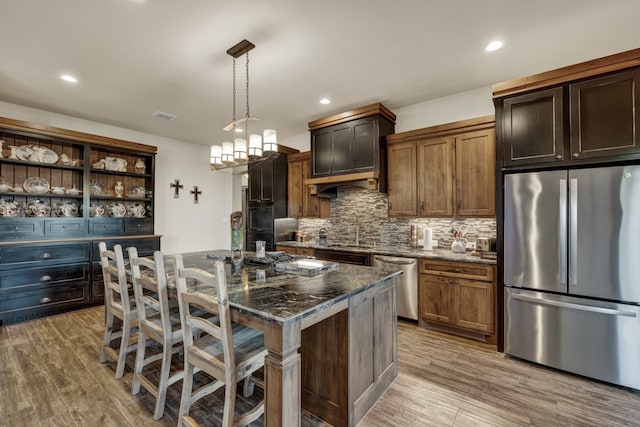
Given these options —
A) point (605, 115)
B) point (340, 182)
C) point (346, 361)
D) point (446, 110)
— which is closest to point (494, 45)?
point (605, 115)

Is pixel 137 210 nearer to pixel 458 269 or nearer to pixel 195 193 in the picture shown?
pixel 195 193

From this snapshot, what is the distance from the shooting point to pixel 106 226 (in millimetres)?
4523

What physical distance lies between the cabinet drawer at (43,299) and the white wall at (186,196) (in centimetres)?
161

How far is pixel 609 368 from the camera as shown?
A: 90.4 inches

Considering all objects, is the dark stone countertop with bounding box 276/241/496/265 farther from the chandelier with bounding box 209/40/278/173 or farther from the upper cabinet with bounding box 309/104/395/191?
the chandelier with bounding box 209/40/278/173

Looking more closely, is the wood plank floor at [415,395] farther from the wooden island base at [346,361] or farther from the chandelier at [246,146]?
the chandelier at [246,146]

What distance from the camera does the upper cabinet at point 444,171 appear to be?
130 inches

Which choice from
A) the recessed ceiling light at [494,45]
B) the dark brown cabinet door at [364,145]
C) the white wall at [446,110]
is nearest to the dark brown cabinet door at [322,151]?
the dark brown cabinet door at [364,145]

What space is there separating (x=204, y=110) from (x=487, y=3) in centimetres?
367

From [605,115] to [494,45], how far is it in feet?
3.60

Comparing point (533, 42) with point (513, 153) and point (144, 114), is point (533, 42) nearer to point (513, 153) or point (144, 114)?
point (513, 153)

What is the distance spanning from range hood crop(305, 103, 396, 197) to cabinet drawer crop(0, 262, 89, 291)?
11.7ft

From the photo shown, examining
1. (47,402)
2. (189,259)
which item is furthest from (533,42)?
(47,402)

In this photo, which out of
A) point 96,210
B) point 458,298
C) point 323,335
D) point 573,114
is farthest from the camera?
point 96,210
